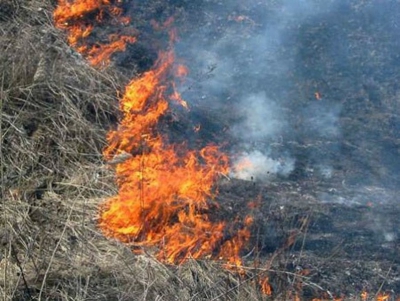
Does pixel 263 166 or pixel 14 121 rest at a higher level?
pixel 14 121

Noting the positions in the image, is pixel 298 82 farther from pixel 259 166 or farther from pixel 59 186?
pixel 59 186

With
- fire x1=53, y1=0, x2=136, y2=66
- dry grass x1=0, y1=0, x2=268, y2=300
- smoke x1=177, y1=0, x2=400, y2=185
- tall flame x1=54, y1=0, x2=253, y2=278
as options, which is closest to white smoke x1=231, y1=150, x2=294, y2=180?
smoke x1=177, y1=0, x2=400, y2=185

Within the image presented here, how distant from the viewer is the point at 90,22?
6.19 meters

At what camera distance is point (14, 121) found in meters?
4.76

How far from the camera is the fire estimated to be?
5.88 meters

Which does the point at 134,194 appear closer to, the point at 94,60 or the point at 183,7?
the point at 94,60

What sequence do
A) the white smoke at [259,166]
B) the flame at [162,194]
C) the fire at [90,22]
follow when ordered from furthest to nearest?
the fire at [90,22] < the white smoke at [259,166] < the flame at [162,194]

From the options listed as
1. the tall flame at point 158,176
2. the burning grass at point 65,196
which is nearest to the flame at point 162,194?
the tall flame at point 158,176

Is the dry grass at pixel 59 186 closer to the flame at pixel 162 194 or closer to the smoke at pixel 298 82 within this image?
the flame at pixel 162 194

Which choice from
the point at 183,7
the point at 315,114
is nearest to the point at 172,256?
the point at 315,114

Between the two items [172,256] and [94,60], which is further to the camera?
[94,60]

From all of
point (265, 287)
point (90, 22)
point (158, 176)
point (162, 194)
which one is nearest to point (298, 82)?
point (158, 176)

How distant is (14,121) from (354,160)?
3.02m

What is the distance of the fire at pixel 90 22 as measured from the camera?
19.3ft
